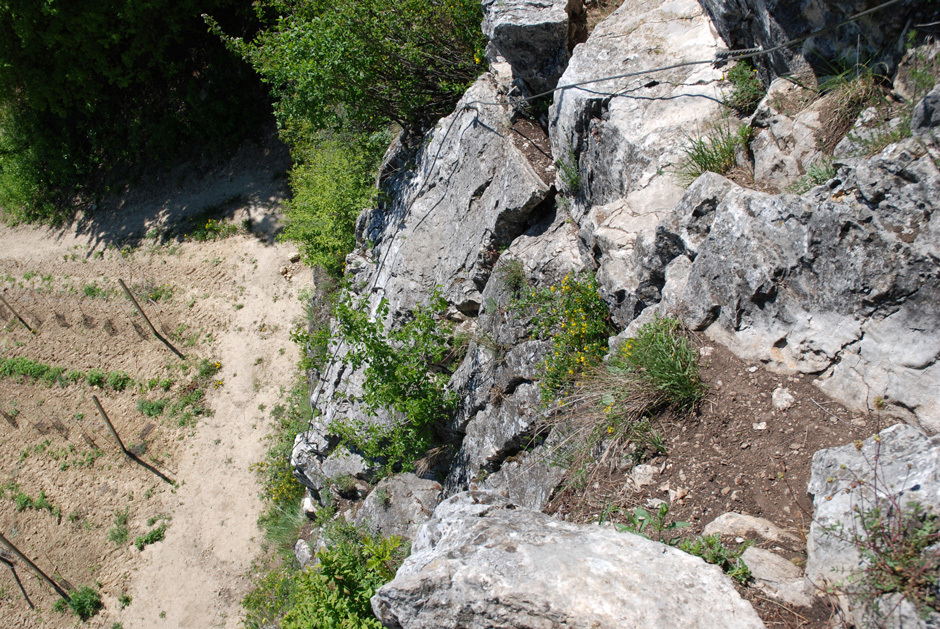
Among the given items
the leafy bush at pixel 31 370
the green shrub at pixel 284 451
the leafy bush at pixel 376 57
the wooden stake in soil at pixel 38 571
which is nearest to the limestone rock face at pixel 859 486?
the leafy bush at pixel 376 57

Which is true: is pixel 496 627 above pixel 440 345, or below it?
above

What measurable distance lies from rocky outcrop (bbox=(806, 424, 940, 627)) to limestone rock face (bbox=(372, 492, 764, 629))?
457 millimetres

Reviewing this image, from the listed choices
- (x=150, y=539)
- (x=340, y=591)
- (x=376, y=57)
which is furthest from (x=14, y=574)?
(x=376, y=57)

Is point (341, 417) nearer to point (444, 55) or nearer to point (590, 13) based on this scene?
point (444, 55)

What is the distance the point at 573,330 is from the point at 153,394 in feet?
36.4

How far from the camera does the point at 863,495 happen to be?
278 centimetres

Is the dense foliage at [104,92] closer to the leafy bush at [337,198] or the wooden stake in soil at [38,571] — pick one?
the leafy bush at [337,198]

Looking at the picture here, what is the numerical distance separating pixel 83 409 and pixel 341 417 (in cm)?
801

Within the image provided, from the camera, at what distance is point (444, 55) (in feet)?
28.8

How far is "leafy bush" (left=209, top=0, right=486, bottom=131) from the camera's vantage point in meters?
8.09

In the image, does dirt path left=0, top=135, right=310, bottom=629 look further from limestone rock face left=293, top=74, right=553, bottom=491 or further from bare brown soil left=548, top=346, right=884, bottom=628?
bare brown soil left=548, top=346, right=884, bottom=628

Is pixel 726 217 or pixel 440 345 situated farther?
pixel 440 345

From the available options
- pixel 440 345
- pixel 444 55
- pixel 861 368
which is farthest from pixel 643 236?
pixel 444 55

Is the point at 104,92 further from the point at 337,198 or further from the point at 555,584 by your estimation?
the point at 555,584
